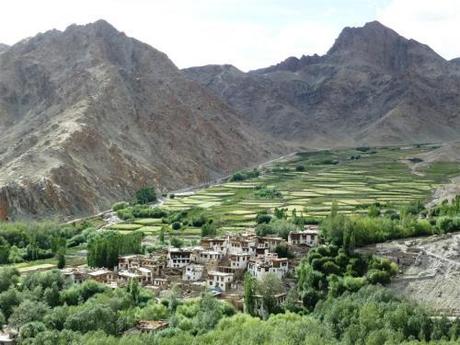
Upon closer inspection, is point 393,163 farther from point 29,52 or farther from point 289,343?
point 289,343

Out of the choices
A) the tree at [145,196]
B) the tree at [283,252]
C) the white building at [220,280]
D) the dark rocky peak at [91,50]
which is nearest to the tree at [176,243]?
the tree at [283,252]

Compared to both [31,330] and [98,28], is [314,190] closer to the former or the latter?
[31,330]

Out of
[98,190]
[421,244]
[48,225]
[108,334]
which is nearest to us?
[108,334]

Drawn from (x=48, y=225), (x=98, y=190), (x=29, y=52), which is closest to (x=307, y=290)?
(x=48, y=225)

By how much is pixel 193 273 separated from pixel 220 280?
271 cm

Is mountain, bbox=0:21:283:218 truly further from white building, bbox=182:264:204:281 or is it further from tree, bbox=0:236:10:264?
white building, bbox=182:264:204:281

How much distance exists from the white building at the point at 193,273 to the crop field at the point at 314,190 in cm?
1506

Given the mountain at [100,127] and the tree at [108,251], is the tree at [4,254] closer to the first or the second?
the tree at [108,251]

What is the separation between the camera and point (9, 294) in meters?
42.0

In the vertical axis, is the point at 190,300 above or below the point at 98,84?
below

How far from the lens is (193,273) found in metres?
47.5

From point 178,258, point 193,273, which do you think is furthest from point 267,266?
point 178,258

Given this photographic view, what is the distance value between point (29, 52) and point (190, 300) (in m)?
110

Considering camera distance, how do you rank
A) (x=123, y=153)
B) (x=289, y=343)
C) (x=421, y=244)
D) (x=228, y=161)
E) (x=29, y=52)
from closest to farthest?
(x=289, y=343), (x=421, y=244), (x=123, y=153), (x=228, y=161), (x=29, y=52)
